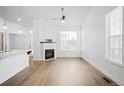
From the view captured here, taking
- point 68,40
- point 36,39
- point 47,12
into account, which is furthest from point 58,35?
point 47,12

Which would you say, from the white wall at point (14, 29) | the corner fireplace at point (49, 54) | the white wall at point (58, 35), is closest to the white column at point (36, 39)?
the corner fireplace at point (49, 54)

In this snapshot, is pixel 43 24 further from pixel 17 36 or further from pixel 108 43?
pixel 108 43

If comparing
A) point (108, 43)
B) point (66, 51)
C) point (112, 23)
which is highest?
point (112, 23)

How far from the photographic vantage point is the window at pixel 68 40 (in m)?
10.2

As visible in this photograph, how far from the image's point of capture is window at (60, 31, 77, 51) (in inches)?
404

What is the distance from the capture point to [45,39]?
30.0ft

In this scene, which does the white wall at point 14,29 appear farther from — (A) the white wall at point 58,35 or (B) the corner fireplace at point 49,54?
(B) the corner fireplace at point 49,54

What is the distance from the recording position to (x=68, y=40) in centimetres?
1027

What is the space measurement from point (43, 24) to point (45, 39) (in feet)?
3.80

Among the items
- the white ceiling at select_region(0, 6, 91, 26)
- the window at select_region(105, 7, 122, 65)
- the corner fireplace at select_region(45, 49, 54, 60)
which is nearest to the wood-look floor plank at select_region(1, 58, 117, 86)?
the window at select_region(105, 7, 122, 65)

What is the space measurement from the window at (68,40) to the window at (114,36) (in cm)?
572
